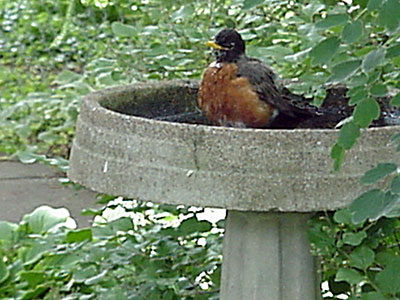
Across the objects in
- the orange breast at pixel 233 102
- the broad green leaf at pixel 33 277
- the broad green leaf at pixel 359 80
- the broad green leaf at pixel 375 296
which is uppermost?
the broad green leaf at pixel 33 277

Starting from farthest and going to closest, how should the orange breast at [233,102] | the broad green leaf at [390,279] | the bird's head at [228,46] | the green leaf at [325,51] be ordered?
the bird's head at [228,46], the orange breast at [233,102], the broad green leaf at [390,279], the green leaf at [325,51]

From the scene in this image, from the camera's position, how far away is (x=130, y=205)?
3.28 m

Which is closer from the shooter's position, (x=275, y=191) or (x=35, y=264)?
(x=275, y=191)

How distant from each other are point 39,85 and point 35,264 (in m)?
3.34

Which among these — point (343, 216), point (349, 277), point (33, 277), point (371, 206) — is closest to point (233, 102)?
point (343, 216)

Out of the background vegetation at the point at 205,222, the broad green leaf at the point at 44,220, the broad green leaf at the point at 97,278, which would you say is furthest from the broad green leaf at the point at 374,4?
the broad green leaf at the point at 44,220

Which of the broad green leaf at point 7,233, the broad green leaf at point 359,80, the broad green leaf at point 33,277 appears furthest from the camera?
the broad green leaf at point 7,233

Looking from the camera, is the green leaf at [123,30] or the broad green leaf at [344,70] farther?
the green leaf at [123,30]

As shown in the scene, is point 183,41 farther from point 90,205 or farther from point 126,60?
point 90,205

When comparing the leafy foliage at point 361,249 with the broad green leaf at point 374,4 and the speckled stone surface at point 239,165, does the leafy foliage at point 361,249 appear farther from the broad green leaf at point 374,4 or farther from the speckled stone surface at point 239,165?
the broad green leaf at point 374,4

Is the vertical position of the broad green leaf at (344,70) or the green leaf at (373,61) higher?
the broad green leaf at (344,70)

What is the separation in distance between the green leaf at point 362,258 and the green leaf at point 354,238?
0.18ft

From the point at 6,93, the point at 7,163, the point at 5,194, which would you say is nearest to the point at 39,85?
the point at 6,93

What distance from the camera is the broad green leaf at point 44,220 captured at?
4.17 meters
